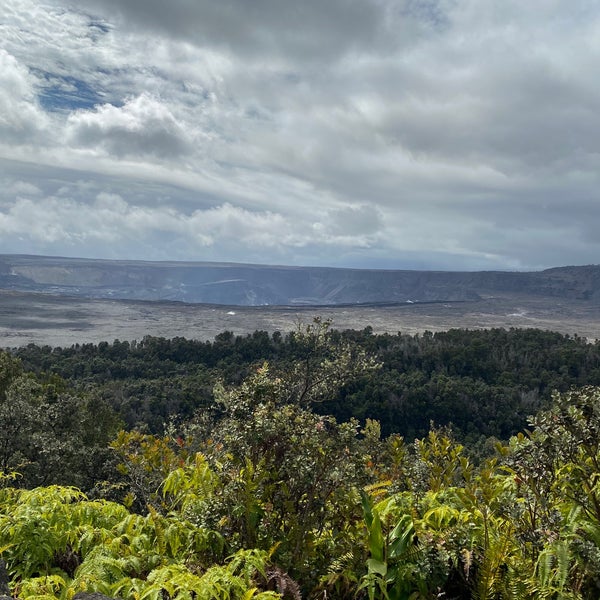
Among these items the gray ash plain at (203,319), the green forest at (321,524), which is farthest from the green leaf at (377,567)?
the gray ash plain at (203,319)

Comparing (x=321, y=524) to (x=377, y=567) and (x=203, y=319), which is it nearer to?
(x=377, y=567)

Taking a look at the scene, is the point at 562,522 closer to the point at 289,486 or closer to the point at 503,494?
the point at 503,494

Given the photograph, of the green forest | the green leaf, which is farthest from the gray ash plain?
the green leaf

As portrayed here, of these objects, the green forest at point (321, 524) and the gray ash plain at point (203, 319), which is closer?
the green forest at point (321, 524)

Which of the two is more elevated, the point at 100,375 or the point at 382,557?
the point at 382,557

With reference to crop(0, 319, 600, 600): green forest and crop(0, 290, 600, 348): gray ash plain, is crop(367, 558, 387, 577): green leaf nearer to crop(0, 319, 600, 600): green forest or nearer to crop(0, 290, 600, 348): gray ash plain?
crop(0, 319, 600, 600): green forest

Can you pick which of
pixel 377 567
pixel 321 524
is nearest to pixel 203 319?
pixel 321 524

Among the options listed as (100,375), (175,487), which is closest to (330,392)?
(175,487)

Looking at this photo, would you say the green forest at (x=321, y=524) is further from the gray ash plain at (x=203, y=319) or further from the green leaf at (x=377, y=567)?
the gray ash plain at (x=203, y=319)
